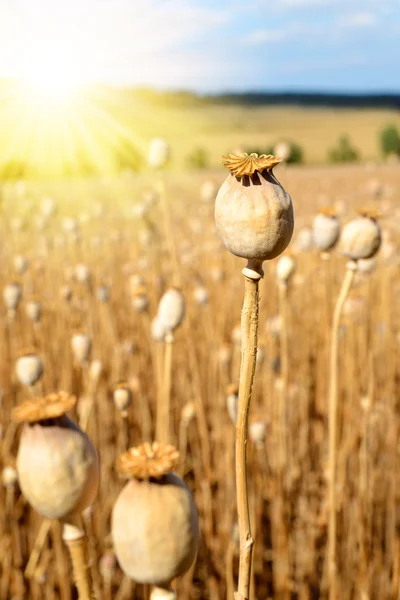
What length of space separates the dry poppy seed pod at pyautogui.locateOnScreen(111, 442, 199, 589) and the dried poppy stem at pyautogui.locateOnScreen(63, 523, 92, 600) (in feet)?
0.12

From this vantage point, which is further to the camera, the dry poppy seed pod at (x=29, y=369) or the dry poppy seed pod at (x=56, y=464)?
the dry poppy seed pod at (x=29, y=369)

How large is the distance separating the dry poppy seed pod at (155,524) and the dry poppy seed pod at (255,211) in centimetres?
19

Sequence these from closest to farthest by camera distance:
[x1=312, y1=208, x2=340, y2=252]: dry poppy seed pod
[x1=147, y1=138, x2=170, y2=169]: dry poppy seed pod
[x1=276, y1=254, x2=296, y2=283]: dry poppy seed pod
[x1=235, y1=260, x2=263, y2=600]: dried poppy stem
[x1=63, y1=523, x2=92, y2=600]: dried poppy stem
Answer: [x1=235, y1=260, x2=263, y2=600]: dried poppy stem
[x1=63, y1=523, x2=92, y2=600]: dried poppy stem
[x1=312, y1=208, x2=340, y2=252]: dry poppy seed pod
[x1=276, y1=254, x2=296, y2=283]: dry poppy seed pod
[x1=147, y1=138, x2=170, y2=169]: dry poppy seed pod

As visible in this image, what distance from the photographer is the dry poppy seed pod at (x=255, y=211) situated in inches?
15.3

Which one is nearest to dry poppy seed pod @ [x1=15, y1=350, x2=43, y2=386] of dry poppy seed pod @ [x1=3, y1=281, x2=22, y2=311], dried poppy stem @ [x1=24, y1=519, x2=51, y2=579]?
dried poppy stem @ [x1=24, y1=519, x2=51, y2=579]

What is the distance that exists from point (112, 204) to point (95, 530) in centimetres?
627

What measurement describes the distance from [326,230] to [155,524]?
30.9 inches

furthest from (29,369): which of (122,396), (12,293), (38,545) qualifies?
(12,293)

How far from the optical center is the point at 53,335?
2420 millimetres

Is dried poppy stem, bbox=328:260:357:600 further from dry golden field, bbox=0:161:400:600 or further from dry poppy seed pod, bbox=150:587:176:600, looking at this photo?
dry poppy seed pod, bbox=150:587:176:600

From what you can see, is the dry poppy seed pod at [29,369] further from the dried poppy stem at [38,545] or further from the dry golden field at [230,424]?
the dried poppy stem at [38,545]

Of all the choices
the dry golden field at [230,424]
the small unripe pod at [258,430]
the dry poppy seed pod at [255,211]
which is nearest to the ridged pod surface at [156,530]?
the dry poppy seed pod at [255,211]

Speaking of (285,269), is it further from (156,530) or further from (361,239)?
(156,530)

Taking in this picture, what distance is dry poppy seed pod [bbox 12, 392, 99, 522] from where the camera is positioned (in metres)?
0.50
